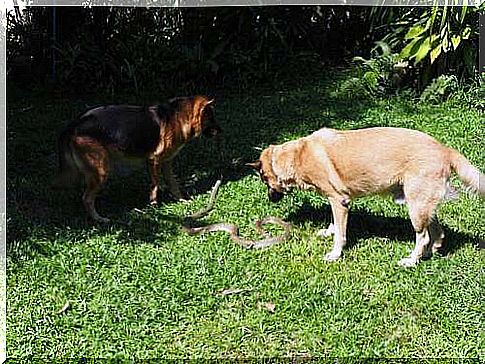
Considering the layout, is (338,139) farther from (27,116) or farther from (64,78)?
(64,78)

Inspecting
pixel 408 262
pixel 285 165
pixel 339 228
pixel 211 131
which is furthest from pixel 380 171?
pixel 211 131

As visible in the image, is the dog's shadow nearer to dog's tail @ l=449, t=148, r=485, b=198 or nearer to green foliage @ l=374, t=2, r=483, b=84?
dog's tail @ l=449, t=148, r=485, b=198

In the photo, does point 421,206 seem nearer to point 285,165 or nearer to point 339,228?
point 339,228

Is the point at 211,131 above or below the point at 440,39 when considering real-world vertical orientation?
below

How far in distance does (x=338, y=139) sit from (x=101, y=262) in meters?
1.98

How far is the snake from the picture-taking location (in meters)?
5.98

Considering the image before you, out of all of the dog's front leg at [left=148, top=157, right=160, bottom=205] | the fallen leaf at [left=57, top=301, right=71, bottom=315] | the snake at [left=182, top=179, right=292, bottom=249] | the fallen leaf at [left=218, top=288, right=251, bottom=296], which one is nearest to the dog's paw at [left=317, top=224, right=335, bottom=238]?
the snake at [left=182, top=179, right=292, bottom=249]

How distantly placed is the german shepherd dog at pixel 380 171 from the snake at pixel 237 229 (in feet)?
1.30

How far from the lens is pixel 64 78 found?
10.7 meters

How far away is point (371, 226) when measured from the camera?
6.28 meters

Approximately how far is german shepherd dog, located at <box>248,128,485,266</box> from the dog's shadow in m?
0.20

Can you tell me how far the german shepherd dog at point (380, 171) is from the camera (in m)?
5.39

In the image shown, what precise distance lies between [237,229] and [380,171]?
1.33 metres

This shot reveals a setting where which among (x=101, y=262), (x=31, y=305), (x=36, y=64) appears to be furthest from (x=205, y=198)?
(x=36, y=64)
